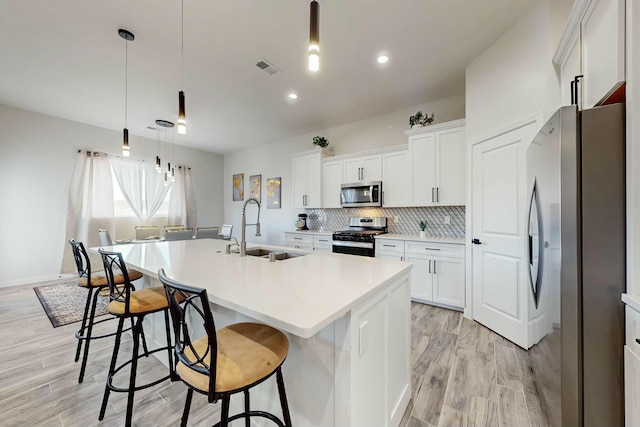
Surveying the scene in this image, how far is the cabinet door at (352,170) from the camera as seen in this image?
432 cm

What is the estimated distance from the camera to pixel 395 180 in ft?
12.9

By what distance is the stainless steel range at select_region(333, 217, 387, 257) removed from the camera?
3.81 metres

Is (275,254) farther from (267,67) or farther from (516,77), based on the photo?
(516,77)

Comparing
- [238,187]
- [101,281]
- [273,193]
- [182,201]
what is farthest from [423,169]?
[182,201]

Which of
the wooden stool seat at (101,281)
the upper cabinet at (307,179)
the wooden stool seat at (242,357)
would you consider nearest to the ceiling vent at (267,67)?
the upper cabinet at (307,179)

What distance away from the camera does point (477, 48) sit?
8.76 ft

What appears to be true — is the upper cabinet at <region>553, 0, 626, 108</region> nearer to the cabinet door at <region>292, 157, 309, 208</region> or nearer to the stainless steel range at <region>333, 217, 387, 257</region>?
the stainless steel range at <region>333, 217, 387, 257</region>

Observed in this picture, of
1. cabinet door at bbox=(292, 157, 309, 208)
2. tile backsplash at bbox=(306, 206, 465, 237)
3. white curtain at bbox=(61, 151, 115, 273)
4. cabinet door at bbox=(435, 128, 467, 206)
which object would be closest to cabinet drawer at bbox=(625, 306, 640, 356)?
cabinet door at bbox=(435, 128, 467, 206)

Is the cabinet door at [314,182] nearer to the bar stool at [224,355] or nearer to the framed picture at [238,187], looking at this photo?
the framed picture at [238,187]

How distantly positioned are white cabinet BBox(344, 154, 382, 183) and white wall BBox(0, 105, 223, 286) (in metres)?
5.14

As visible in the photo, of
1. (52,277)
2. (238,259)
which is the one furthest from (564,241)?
(52,277)

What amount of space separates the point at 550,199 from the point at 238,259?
199 cm

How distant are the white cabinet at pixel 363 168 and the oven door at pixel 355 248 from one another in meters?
1.14

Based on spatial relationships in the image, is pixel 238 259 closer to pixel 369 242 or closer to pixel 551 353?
pixel 551 353
